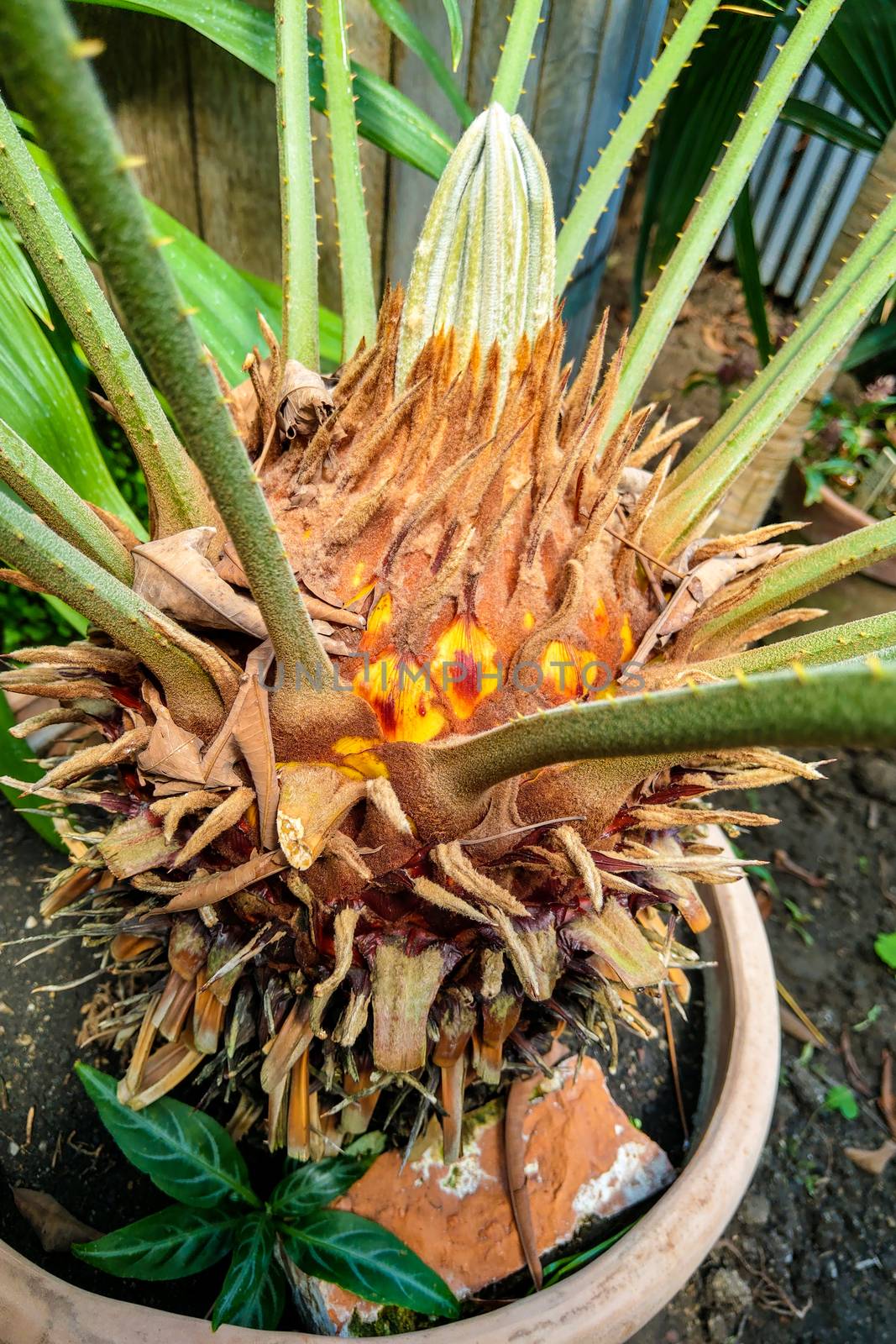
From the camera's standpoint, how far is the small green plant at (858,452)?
6.72 feet

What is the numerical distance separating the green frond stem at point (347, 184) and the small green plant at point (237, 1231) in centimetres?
80

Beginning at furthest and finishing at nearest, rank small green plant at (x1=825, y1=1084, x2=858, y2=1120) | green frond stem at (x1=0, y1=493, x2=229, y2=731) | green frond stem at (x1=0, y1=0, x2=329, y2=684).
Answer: small green plant at (x1=825, y1=1084, x2=858, y2=1120) < green frond stem at (x1=0, y1=493, x2=229, y2=731) < green frond stem at (x1=0, y1=0, x2=329, y2=684)

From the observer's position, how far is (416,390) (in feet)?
2.20

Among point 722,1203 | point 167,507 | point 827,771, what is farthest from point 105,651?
point 827,771

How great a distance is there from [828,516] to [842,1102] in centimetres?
131

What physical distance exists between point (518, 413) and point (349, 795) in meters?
0.34

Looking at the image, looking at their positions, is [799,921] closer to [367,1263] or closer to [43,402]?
[367,1263]

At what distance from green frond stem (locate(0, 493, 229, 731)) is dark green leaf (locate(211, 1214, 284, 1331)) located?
54 cm

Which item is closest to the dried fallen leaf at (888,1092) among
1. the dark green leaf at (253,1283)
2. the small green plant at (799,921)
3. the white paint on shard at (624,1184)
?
the small green plant at (799,921)

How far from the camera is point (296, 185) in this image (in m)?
0.80

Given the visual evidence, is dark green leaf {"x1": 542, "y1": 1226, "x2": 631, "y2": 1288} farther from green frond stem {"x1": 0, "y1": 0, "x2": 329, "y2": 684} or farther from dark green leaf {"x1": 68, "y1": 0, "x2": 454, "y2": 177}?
dark green leaf {"x1": 68, "y1": 0, "x2": 454, "y2": 177}

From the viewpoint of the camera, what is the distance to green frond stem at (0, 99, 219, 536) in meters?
0.57

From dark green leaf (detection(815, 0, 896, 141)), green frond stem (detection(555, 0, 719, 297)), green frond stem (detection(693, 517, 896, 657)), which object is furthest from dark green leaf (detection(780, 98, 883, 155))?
green frond stem (detection(693, 517, 896, 657))

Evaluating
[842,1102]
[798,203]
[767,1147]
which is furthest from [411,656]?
[798,203]
